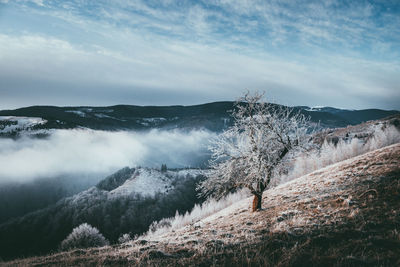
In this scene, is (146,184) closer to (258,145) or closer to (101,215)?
(101,215)

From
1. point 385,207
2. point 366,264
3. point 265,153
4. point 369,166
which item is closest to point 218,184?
point 265,153

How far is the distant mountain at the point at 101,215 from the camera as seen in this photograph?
113 metres

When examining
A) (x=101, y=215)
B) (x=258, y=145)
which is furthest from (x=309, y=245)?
(x=101, y=215)

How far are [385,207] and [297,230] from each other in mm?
5337

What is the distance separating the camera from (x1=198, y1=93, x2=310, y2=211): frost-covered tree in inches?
622

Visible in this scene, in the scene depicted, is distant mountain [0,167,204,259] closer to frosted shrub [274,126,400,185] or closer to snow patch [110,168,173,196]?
snow patch [110,168,173,196]

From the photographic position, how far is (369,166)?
18.8m

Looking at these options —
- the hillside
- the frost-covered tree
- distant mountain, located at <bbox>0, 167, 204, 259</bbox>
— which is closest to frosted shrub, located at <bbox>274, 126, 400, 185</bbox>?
the frost-covered tree

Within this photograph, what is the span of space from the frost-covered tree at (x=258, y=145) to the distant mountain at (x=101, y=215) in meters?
109

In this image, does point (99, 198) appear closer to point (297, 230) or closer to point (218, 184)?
point (218, 184)

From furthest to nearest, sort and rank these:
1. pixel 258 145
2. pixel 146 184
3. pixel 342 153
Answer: pixel 146 184, pixel 342 153, pixel 258 145

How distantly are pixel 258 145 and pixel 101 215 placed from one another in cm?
13152

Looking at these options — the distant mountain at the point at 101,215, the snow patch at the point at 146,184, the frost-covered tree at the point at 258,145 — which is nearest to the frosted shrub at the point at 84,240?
the frost-covered tree at the point at 258,145

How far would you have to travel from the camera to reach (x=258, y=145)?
15781mm
